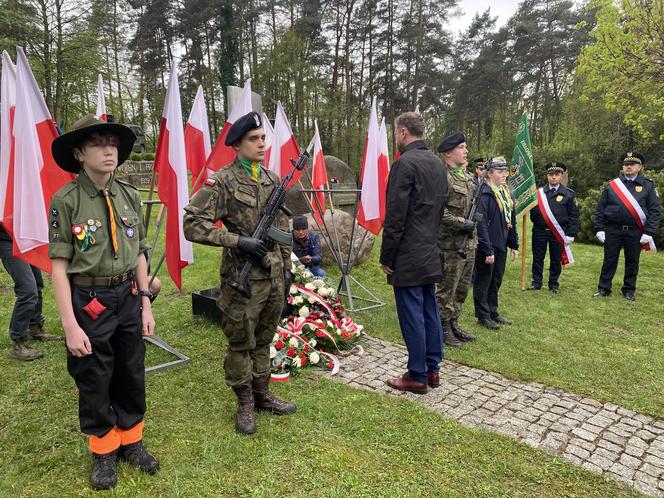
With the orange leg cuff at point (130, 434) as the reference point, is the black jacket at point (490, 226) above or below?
above

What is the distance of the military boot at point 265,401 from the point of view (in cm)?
332

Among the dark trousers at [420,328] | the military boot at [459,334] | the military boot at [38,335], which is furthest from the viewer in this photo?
the military boot at [459,334]

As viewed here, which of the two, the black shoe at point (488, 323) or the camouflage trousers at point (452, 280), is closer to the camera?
the camouflage trousers at point (452, 280)

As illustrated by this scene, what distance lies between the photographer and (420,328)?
12.1ft

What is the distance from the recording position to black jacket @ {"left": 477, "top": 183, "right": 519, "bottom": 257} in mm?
5270

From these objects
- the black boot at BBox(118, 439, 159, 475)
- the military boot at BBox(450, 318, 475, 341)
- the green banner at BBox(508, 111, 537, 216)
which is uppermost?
the green banner at BBox(508, 111, 537, 216)

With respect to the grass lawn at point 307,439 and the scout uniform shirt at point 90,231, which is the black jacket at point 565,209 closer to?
the grass lawn at point 307,439

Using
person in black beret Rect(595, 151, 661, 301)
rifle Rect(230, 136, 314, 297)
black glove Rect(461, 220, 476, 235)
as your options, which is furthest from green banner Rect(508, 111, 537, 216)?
rifle Rect(230, 136, 314, 297)

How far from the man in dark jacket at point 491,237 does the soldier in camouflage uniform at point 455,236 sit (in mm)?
234

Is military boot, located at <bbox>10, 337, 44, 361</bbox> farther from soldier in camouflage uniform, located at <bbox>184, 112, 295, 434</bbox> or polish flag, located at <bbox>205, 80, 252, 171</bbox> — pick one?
polish flag, located at <bbox>205, 80, 252, 171</bbox>

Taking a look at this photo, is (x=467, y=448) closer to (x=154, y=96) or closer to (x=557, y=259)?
(x=557, y=259)

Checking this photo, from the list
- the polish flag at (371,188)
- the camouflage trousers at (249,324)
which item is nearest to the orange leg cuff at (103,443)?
the camouflage trousers at (249,324)

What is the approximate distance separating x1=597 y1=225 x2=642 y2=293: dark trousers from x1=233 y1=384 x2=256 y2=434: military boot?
662 cm

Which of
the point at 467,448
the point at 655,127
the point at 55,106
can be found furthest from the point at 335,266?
the point at 655,127
